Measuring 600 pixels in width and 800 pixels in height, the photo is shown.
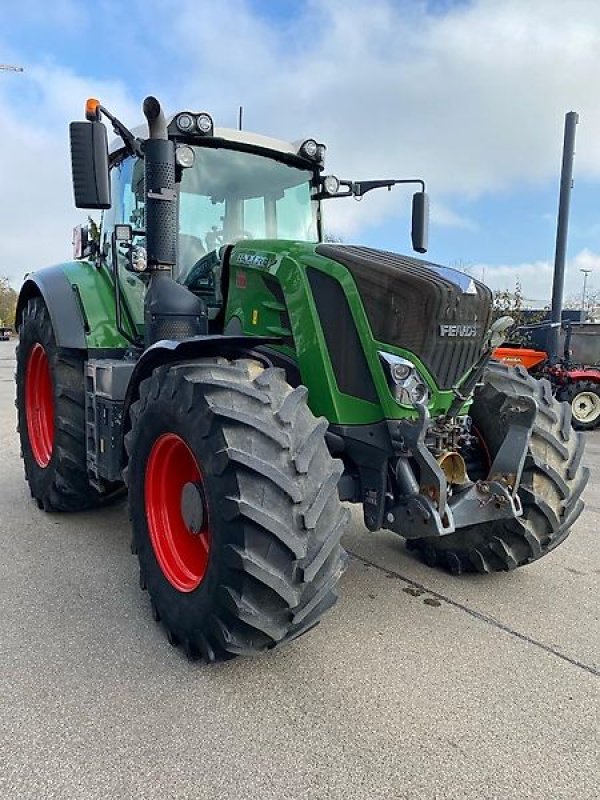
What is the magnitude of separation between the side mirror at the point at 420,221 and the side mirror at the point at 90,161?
2.22 meters

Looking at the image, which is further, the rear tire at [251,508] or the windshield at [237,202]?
the windshield at [237,202]

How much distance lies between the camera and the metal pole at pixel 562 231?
10289mm

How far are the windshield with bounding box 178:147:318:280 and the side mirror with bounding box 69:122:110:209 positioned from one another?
734mm

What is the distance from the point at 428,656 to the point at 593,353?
28.9ft

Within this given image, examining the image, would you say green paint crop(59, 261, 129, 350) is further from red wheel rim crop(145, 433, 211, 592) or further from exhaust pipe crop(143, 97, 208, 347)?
red wheel rim crop(145, 433, 211, 592)

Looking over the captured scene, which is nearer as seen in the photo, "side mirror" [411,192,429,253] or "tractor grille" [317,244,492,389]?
"tractor grille" [317,244,492,389]

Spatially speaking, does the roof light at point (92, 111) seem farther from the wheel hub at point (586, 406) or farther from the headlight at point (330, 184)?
the wheel hub at point (586, 406)

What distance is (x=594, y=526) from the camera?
4.79m

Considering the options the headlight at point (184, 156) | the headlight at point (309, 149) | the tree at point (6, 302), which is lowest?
the tree at point (6, 302)

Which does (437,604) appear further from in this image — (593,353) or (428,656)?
(593,353)

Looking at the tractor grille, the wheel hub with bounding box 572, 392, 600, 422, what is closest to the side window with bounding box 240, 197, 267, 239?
the tractor grille

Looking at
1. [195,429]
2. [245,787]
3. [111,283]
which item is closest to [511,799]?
[245,787]

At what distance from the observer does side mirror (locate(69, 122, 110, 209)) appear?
9.87ft

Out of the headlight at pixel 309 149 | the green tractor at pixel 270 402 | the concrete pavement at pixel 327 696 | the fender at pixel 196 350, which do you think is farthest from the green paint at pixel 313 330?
the headlight at pixel 309 149
